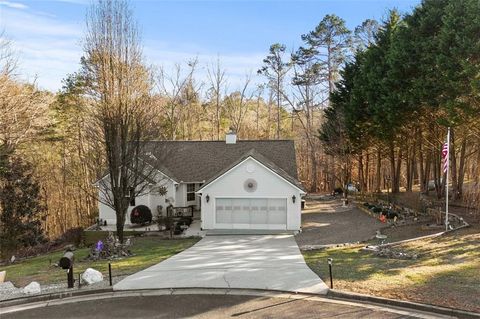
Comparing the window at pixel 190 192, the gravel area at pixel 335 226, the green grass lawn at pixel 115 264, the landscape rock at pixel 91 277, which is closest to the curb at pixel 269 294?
the landscape rock at pixel 91 277

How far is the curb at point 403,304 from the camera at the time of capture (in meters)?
9.45

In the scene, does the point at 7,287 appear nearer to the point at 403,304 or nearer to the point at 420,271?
the point at 403,304

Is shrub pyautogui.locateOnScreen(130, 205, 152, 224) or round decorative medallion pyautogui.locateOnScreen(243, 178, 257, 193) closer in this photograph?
round decorative medallion pyautogui.locateOnScreen(243, 178, 257, 193)

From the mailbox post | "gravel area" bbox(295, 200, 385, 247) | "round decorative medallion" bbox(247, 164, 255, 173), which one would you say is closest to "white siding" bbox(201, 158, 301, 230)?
"round decorative medallion" bbox(247, 164, 255, 173)

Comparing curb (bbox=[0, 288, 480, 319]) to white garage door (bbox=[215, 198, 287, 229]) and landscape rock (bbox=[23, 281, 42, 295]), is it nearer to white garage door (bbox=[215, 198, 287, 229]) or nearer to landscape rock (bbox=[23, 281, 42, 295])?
landscape rock (bbox=[23, 281, 42, 295])

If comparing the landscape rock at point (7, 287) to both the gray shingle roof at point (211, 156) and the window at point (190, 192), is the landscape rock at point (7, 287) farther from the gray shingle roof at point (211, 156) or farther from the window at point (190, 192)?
the window at point (190, 192)

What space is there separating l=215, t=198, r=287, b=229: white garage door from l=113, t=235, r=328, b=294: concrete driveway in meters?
4.08

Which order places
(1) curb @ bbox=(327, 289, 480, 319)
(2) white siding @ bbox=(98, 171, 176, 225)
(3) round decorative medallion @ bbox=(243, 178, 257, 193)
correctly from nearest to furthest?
(1) curb @ bbox=(327, 289, 480, 319) → (3) round decorative medallion @ bbox=(243, 178, 257, 193) → (2) white siding @ bbox=(98, 171, 176, 225)

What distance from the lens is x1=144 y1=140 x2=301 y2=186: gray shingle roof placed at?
95.9ft

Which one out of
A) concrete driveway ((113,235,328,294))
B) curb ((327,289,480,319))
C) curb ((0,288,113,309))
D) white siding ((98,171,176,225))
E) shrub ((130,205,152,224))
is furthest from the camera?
white siding ((98,171,176,225))

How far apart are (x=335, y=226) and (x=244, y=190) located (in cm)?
586

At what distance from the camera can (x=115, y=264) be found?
1617 centimetres

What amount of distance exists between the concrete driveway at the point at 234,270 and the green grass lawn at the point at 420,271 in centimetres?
76

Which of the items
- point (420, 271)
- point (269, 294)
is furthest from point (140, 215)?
point (420, 271)
